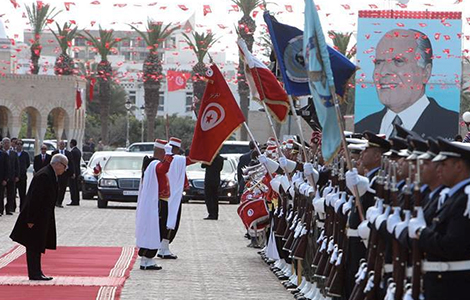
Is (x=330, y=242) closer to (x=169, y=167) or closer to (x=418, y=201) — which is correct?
(x=418, y=201)

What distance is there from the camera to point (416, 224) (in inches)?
298

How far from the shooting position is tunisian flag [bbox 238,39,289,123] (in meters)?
16.0

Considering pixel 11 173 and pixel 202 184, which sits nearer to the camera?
pixel 11 173

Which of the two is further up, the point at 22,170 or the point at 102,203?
the point at 22,170

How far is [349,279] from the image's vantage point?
1016 centimetres

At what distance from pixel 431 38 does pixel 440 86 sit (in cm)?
195

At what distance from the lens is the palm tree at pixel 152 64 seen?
57.9 metres

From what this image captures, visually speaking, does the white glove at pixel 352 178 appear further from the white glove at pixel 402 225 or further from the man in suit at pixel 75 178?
the man in suit at pixel 75 178

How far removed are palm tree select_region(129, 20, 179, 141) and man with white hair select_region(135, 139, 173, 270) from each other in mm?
39477

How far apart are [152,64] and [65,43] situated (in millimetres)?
5164

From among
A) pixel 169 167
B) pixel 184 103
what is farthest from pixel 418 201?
pixel 184 103

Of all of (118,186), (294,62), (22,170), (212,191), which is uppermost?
(294,62)

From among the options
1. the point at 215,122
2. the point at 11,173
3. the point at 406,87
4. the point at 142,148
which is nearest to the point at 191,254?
the point at 215,122

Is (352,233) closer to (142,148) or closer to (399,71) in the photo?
(142,148)
